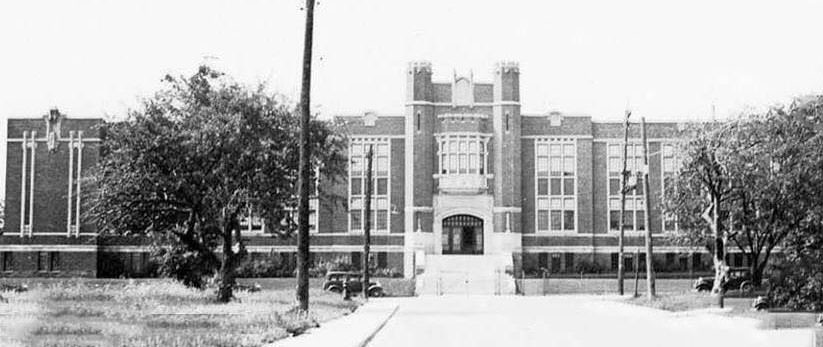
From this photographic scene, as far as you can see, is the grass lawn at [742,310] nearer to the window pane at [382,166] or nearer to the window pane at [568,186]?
the window pane at [568,186]

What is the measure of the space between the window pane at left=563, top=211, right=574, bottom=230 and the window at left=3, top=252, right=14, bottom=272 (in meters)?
33.7

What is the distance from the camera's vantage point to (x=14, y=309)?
1047 inches

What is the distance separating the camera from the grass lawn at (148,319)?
19547mm

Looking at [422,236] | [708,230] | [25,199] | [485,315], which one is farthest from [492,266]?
[485,315]

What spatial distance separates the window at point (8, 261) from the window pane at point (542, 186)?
3235 centimetres

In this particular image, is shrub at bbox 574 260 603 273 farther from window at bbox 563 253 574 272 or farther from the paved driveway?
the paved driveway

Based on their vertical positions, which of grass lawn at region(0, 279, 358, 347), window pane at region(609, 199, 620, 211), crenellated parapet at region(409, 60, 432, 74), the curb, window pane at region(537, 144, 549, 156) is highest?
crenellated parapet at region(409, 60, 432, 74)

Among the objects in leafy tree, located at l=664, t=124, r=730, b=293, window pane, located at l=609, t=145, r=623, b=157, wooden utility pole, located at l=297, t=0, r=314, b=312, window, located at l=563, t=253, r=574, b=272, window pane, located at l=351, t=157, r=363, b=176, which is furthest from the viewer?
window pane, located at l=609, t=145, r=623, b=157

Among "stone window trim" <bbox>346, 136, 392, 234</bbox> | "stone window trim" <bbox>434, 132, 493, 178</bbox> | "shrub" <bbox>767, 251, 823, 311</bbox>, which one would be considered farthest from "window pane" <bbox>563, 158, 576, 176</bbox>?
"shrub" <bbox>767, 251, 823, 311</bbox>

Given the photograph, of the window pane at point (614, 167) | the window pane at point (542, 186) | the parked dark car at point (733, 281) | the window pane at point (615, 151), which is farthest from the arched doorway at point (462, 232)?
the parked dark car at point (733, 281)

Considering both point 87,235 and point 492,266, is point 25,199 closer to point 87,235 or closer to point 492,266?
point 87,235

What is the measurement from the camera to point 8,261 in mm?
69625

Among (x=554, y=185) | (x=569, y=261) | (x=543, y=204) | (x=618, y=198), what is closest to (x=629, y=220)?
(x=618, y=198)

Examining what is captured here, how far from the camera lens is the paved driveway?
23.4 m
